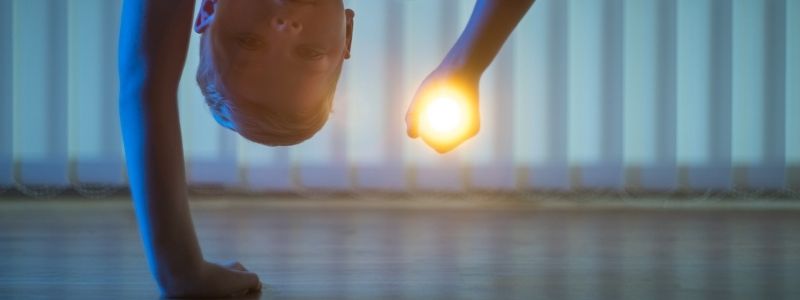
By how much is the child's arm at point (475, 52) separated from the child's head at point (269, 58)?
0.12 metres

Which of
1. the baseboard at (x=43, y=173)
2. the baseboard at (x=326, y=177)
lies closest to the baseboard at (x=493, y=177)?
the baseboard at (x=326, y=177)

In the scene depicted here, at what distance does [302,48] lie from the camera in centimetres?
90

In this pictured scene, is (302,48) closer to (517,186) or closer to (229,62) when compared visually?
(229,62)

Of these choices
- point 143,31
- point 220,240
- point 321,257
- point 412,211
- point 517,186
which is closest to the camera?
point 143,31

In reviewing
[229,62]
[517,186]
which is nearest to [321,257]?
[229,62]

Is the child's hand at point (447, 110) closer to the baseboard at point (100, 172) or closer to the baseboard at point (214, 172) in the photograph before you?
the baseboard at point (214, 172)

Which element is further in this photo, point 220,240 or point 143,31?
point 220,240

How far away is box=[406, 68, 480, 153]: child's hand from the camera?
85 cm

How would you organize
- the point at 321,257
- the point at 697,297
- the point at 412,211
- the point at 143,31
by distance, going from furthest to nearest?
the point at 412,211, the point at 321,257, the point at 697,297, the point at 143,31

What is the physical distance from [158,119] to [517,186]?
1.97m

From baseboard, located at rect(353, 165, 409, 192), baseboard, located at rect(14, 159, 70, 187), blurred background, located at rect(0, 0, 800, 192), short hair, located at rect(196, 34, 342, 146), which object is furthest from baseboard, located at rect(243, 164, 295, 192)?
short hair, located at rect(196, 34, 342, 146)

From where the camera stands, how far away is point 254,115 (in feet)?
3.06

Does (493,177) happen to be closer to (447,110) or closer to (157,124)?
(447,110)

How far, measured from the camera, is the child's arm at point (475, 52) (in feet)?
2.67
